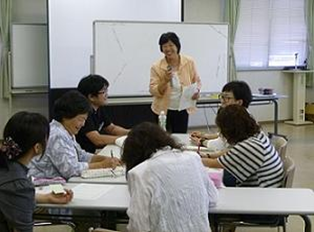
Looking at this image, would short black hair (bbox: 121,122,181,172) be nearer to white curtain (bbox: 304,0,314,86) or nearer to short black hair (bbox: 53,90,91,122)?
short black hair (bbox: 53,90,91,122)

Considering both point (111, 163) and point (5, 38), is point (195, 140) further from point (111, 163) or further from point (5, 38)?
point (5, 38)

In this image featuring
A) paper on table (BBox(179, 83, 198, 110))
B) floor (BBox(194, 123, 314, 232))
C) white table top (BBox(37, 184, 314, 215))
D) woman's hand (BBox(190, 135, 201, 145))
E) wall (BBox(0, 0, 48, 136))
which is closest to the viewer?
white table top (BBox(37, 184, 314, 215))

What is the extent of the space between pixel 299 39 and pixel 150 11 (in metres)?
3.38

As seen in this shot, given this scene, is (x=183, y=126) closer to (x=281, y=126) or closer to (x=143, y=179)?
(x=143, y=179)

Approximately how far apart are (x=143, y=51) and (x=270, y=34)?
3.16 metres

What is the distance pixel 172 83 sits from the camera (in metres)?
4.41

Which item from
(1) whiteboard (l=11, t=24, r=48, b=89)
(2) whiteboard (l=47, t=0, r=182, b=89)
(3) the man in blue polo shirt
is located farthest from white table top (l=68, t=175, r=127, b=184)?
(1) whiteboard (l=11, t=24, r=48, b=89)

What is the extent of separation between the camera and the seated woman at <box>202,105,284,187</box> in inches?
105

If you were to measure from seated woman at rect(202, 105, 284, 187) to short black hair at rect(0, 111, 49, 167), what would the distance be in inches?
42.8

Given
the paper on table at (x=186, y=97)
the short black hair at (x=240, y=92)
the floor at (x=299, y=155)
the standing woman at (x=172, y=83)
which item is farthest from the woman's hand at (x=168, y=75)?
the floor at (x=299, y=155)

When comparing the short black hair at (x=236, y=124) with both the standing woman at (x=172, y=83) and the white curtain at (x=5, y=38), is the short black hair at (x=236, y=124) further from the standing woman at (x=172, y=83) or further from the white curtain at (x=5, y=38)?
the white curtain at (x=5, y=38)

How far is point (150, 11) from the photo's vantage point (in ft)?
22.9

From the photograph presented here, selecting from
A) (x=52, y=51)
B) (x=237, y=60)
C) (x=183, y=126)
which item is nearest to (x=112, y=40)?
(x=52, y=51)

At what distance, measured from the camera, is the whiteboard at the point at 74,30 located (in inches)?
255
